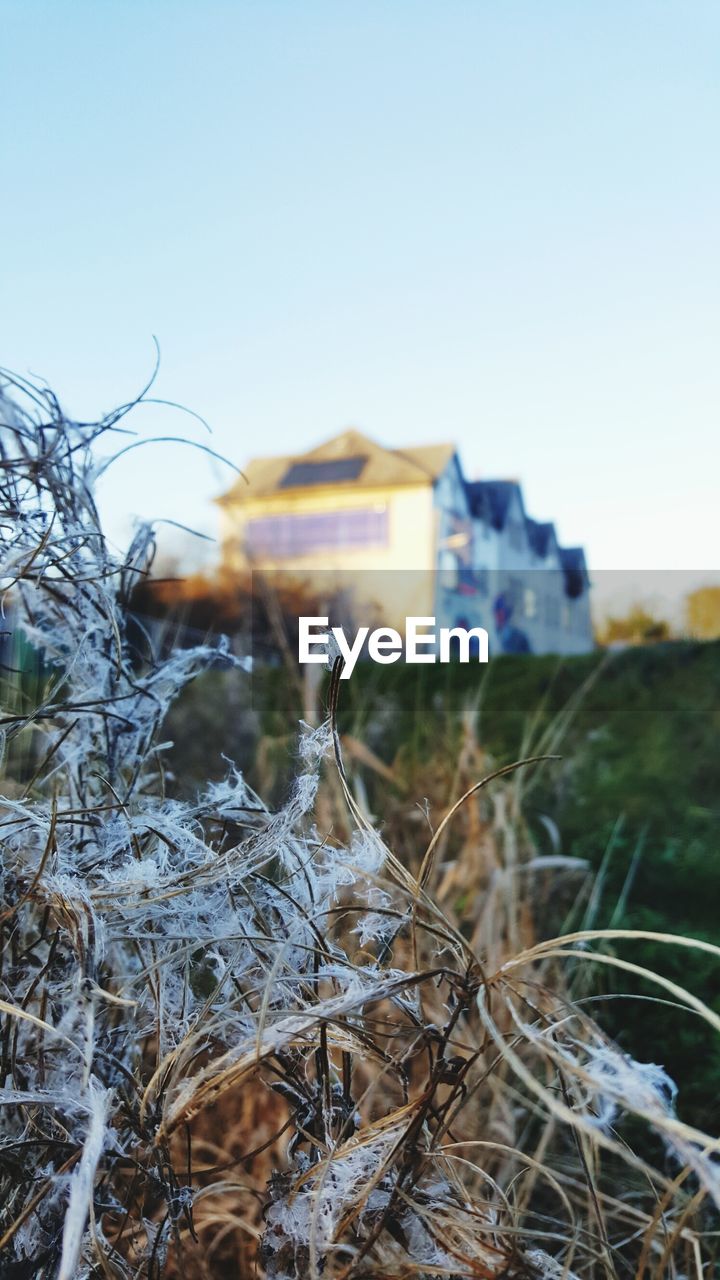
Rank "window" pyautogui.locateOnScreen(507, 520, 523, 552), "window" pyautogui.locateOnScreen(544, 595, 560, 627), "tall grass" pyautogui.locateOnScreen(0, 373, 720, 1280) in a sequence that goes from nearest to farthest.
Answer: "tall grass" pyautogui.locateOnScreen(0, 373, 720, 1280) < "window" pyautogui.locateOnScreen(544, 595, 560, 627) < "window" pyautogui.locateOnScreen(507, 520, 523, 552)

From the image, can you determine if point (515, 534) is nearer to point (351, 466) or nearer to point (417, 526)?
point (417, 526)

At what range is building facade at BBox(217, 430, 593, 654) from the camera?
20578 mm

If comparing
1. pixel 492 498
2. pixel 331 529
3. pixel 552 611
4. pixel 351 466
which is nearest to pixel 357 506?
pixel 331 529

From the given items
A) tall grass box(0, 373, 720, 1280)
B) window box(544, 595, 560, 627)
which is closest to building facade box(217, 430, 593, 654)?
Answer: window box(544, 595, 560, 627)

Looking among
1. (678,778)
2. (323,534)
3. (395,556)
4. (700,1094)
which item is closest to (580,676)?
(678,778)

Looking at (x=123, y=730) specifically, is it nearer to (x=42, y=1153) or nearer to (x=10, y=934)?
(x=10, y=934)

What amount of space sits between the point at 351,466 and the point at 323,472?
826 millimetres

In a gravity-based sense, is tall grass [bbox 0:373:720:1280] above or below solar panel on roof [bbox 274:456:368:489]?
below

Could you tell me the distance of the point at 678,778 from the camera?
4.98 meters

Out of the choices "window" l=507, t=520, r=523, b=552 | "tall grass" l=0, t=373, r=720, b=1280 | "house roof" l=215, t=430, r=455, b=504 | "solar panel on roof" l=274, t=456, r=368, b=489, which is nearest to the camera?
"tall grass" l=0, t=373, r=720, b=1280

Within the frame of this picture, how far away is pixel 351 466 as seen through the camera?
1065 inches

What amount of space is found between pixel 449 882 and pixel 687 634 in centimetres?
564

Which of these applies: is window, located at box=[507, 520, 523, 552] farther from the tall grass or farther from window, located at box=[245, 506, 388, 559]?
the tall grass

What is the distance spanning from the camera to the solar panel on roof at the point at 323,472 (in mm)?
26734
